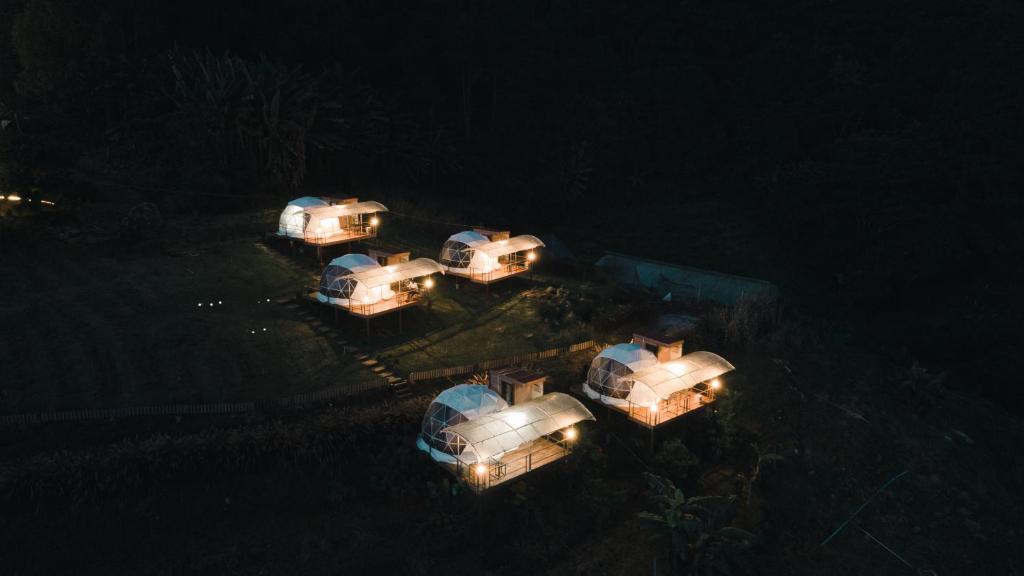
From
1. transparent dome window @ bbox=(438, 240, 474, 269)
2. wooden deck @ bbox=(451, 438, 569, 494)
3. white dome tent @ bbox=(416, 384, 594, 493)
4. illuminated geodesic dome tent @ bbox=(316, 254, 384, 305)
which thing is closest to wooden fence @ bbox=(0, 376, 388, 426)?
white dome tent @ bbox=(416, 384, 594, 493)

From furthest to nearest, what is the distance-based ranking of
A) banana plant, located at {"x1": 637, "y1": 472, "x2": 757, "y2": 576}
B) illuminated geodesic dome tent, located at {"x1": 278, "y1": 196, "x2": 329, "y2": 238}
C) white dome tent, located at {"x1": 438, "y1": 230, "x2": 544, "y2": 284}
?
illuminated geodesic dome tent, located at {"x1": 278, "y1": 196, "x2": 329, "y2": 238}
white dome tent, located at {"x1": 438, "y1": 230, "x2": 544, "y2": 284}
banana plant, located at {"x1": 637, "y1": 472, "x2": 757, "y2": 576}

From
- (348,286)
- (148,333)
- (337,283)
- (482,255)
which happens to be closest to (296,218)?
(337,283)

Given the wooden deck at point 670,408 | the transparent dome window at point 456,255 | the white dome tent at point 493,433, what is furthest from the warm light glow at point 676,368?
the transparent dome window at point 456,255

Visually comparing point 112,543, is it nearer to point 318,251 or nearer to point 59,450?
point 59,450

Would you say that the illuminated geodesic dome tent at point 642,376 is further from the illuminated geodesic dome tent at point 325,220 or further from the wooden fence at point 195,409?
the illuminated geodesic dome tent at point 325,220

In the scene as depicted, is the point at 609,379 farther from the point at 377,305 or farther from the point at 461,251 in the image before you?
the point at 461,251

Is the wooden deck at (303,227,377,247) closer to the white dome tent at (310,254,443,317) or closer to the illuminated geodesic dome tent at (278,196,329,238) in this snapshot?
the illuminated geodesic dome tent at (278,196,329,238)
